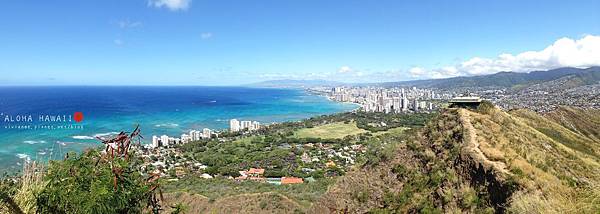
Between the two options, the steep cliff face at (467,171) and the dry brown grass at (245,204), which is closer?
the steep cliff face at (467,171)

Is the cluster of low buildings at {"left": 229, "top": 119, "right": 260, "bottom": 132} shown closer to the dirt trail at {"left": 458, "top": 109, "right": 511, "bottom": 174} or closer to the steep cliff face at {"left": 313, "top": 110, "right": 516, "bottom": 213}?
the steep cliff face at {"left": 313, "top": 110, "right": 516, "bottom": 213}

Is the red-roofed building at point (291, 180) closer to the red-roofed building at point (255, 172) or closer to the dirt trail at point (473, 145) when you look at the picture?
the red-roofed building at point (255, 172)

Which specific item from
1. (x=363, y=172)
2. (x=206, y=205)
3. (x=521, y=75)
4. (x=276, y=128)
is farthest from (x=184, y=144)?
(x=521, y=75)

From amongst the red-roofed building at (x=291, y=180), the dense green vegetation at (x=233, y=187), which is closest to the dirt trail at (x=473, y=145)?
the dense green vegetation at (x=233, y=187)

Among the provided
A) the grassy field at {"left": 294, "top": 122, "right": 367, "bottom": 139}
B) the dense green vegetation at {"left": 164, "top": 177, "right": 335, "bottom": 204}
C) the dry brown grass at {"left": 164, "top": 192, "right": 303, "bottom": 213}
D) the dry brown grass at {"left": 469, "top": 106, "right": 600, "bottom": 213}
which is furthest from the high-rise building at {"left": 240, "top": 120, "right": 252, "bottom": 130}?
the dry brown grass at {"left": 469, "top": 106, "right": 600, "bottom": 213}

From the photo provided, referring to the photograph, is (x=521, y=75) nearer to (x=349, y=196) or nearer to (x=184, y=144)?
(x=184, y=144)
